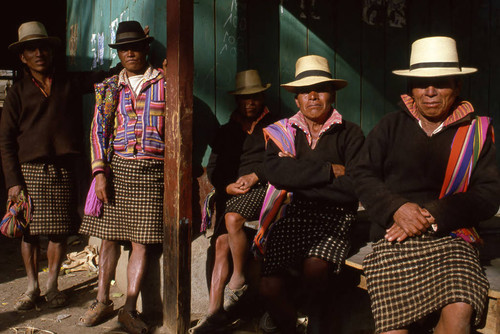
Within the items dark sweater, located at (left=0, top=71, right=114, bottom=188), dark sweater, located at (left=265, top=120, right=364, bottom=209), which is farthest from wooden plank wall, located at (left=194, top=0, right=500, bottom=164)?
dark sweater, located at (left=0, top=71, right=114, bottom=188)

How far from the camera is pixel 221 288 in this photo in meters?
3.66

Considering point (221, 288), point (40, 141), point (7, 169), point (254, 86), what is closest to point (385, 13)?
point (254, 86)

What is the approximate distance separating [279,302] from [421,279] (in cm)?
98

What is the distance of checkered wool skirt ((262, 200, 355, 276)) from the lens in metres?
2.95

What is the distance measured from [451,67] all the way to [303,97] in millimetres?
1002

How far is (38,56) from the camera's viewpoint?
4113mm

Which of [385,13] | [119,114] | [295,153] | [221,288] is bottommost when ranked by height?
[221,288]

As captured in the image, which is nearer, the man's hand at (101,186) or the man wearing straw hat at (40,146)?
the man's hand at (101,186)

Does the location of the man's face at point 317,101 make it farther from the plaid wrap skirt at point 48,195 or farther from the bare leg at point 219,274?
the plaid wrap skirt at point 48,195

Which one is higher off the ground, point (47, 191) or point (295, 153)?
point (295, 153)

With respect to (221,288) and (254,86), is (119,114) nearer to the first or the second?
(254,86)

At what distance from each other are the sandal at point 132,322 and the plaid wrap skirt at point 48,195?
1.10m

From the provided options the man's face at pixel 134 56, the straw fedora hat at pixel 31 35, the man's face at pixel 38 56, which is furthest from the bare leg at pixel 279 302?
the straw fedora hat at pixel 31 35

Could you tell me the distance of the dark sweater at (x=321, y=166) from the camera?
3035 mm
